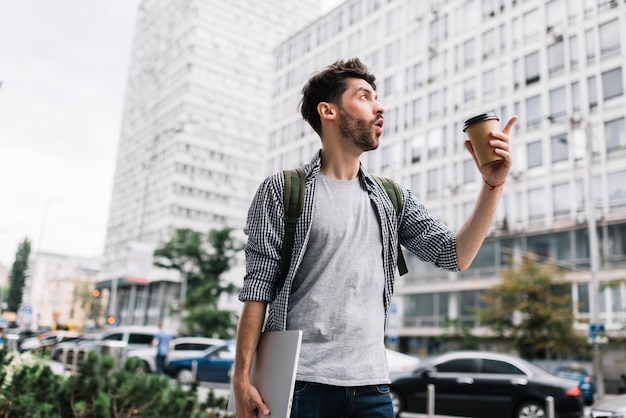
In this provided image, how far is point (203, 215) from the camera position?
269 feet

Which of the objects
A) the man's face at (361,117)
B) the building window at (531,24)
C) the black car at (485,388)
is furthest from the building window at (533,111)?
the man's face at (361,117)

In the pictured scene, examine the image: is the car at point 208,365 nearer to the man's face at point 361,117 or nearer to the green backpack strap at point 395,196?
the green backpack strap at point 395,196

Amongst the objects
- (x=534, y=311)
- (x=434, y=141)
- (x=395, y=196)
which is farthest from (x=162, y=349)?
(x=434, y=141)

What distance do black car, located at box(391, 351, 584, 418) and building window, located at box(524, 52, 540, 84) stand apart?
30.1m

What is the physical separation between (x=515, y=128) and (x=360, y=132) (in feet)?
127

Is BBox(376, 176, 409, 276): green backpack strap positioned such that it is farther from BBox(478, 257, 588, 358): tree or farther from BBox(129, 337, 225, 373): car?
BBox(478, 257, 588, 358): tree

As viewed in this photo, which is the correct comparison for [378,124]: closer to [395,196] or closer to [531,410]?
[395,196]

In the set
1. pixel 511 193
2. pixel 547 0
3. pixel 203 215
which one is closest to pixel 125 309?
pixel 203 215

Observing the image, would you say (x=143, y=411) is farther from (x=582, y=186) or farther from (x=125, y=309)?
(x=125, y=309)

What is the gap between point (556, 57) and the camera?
122 feet

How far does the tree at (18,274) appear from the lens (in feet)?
194

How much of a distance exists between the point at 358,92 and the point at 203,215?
81.2 metres

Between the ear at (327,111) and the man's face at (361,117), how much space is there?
3 cm

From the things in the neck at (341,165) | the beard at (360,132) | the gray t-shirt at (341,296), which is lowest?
the gray t-shirt at (341,296)
